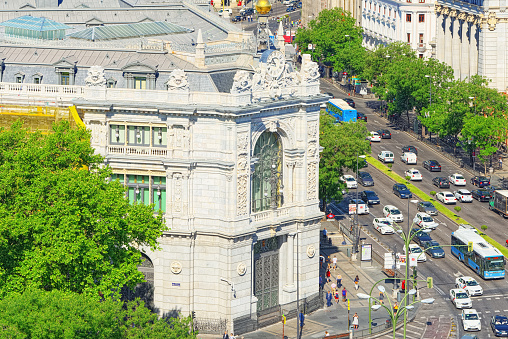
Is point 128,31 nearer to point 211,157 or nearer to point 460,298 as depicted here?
point 211,157

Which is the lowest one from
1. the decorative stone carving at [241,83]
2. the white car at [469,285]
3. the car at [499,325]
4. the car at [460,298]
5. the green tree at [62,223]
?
the car at [499,325]

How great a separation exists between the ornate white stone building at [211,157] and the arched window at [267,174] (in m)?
0.16

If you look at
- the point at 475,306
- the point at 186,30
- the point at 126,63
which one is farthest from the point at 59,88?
the point at 475,306

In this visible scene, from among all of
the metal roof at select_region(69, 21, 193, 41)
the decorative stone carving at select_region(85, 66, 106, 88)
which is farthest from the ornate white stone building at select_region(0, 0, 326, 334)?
the metal roof at select_region(69, 21, 193, 41)

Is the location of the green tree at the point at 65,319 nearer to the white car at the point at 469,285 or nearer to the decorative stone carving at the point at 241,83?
the decorative stone carving at the point at 241,83

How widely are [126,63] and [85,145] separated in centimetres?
2297

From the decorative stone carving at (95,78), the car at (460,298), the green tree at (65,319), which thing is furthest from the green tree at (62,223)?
the car at (460,298)

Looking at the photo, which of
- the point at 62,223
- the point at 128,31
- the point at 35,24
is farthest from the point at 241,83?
the point at 35,24

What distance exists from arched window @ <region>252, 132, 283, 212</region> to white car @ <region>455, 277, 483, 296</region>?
92.8ft

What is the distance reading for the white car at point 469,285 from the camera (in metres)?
180

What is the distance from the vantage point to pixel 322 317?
170125mm

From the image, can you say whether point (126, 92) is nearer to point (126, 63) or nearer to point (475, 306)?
point (126, 63)

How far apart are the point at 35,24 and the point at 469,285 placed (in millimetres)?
65627

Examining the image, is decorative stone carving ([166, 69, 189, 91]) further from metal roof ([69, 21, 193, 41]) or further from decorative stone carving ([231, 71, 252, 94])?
metal roof ([69, 21, 193, 41])
